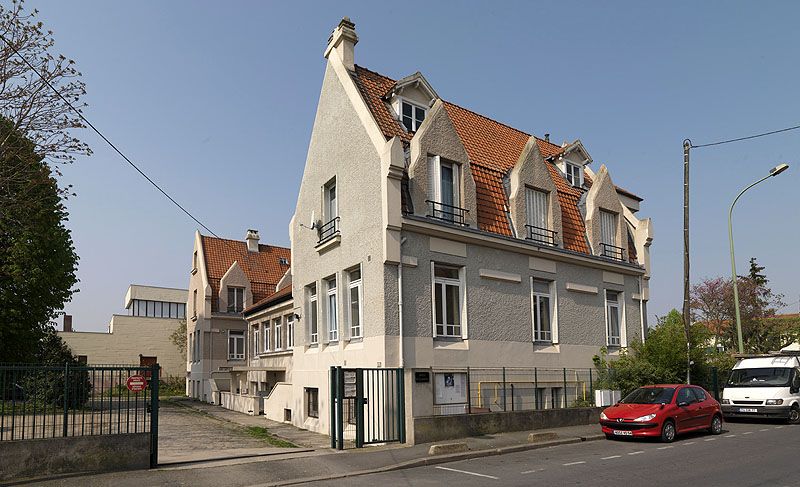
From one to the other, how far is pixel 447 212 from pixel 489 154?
15.0 ft

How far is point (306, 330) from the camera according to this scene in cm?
2181

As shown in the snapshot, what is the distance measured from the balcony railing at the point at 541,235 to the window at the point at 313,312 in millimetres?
7328

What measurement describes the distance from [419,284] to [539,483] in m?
7.59

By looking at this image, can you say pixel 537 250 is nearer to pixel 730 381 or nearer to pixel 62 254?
pixel 730 381

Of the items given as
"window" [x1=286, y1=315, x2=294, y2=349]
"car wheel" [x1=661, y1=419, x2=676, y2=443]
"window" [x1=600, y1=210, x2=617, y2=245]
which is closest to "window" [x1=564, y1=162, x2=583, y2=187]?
"window" [x1=600, y1=210, x2=617, y2=245]

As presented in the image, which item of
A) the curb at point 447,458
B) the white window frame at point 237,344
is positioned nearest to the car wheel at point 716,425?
the curb at point 447,458

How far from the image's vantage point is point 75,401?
12156mm

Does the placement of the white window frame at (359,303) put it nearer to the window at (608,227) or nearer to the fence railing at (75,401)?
the fence railing at (75,401)

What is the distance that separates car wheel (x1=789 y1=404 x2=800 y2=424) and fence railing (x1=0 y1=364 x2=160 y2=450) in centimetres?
1817

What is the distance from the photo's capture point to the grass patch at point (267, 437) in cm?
1678

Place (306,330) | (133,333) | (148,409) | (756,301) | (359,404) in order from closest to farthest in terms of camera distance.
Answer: (148,409) → (359,404) → (306,330) → (756,301) → (133,333)

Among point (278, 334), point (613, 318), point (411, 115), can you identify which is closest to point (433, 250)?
point (411, 115)

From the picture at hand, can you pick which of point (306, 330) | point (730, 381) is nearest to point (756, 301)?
point (730, 381)

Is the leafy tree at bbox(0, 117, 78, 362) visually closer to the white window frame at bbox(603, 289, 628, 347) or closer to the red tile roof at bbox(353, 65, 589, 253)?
the red tile roof at bbox(353, 65, 589, 253)
